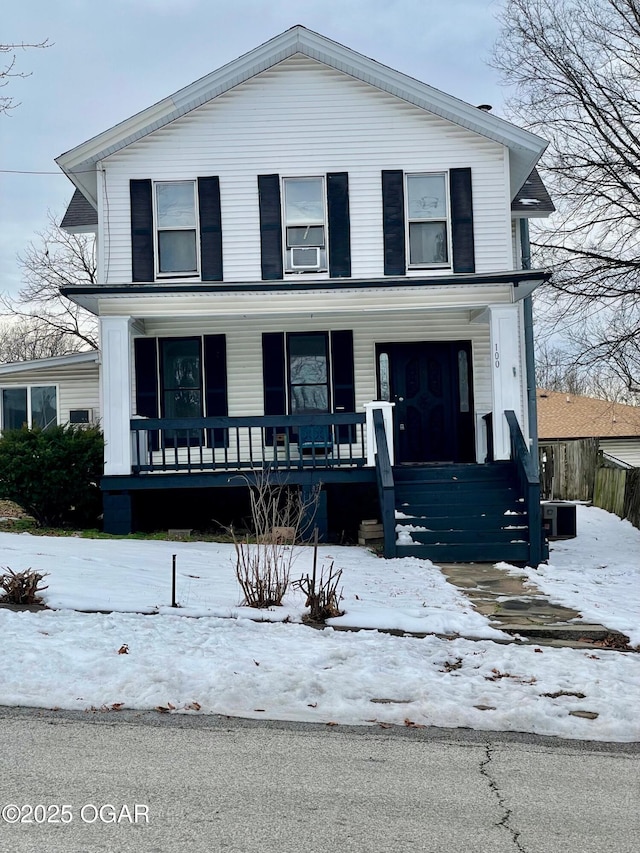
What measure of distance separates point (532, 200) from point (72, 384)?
9.85m

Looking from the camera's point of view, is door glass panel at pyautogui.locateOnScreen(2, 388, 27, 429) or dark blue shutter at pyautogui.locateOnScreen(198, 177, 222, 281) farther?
door glass panel at pyautogui.locateOnScreen(2, 388, 27, 429)

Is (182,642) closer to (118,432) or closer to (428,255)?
(118,432)

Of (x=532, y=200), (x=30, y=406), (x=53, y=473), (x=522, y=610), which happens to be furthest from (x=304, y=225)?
(x=522, y=610)

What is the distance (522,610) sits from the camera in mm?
9023

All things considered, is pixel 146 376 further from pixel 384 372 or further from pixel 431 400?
pixel 431 400

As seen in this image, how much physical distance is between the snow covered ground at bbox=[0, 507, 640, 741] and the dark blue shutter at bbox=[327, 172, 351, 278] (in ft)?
21.9

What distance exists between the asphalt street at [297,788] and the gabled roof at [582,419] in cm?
3431

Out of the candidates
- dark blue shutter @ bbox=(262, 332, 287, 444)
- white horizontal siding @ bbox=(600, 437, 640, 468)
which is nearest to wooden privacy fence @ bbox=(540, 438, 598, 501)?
dark blue shutter @ bbox=(262, 332, 287, 444)

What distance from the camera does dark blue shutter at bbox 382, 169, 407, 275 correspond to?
1510 centimetres

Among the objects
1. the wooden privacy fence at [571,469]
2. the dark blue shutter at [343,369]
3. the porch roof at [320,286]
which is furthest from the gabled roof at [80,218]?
the wooden privacy fence at [571,469]

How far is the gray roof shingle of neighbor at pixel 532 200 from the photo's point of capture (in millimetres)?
16484

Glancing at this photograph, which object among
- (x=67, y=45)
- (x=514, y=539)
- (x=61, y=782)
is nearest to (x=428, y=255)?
(x=514, y=539)

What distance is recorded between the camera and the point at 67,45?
44.5 ft

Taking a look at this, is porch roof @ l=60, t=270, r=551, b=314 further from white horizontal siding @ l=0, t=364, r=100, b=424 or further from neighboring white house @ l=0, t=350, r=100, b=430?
white horizontal siding @ l=0, t=364, r=100, b=424
